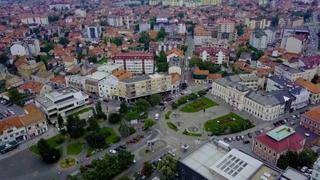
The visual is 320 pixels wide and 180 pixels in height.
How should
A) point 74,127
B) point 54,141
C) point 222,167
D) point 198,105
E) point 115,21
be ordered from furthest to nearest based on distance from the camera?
point 115,21, point 198,105, point 54,141, point 74,127, point 222,167

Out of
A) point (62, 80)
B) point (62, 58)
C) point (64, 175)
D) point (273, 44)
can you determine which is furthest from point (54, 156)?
point (273, 44)

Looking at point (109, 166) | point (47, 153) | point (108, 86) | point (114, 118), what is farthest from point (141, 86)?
point (109, 166)

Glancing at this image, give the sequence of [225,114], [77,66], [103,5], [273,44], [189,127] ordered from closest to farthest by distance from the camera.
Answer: [189,127] → [225,114] → [77,66] → [273,44] → [103,5]

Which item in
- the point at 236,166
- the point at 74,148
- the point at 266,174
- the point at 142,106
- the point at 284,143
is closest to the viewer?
the point at 266,174

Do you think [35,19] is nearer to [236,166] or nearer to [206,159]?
[206,159]

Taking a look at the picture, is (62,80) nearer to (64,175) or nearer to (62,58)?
(62,58)

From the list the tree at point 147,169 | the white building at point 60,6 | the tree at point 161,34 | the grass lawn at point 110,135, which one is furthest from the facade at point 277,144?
the white building at point 60,6

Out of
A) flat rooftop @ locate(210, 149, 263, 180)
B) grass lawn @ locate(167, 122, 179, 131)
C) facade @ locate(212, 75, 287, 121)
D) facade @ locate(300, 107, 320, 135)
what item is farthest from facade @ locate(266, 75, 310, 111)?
flat rooftop @ locate(210, 149, 263, 180)
